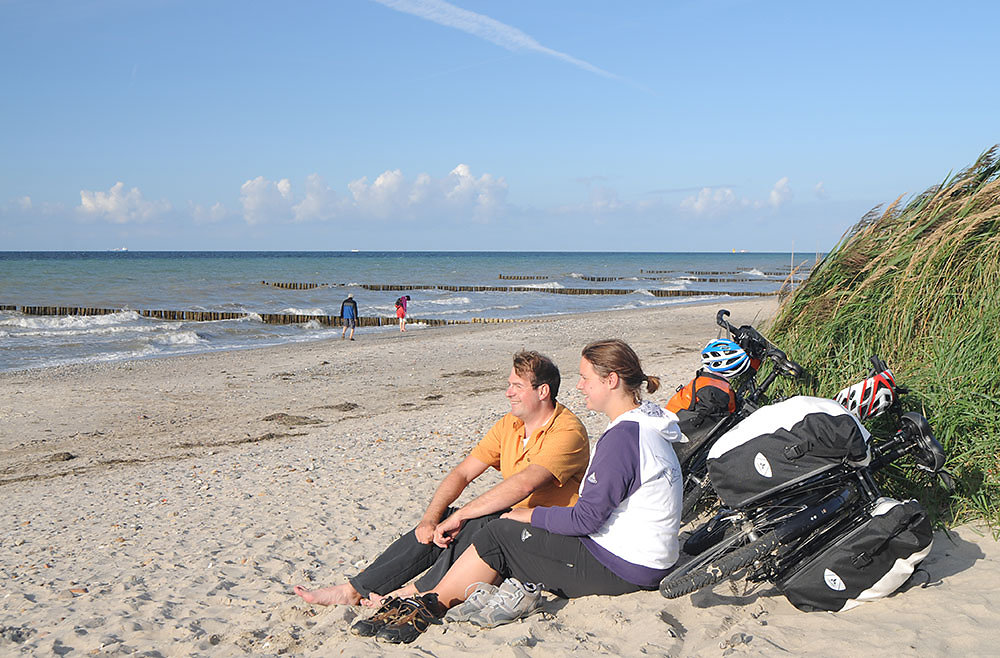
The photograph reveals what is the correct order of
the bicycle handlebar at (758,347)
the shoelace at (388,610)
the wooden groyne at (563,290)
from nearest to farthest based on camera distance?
1. the shoelace at (388,610)
2. the bicycle handlebar at (758,347)
3. the wooden groyne at (563,290)

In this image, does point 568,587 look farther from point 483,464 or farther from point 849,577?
point 849,577

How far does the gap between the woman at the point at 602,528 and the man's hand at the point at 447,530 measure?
184 millimetres

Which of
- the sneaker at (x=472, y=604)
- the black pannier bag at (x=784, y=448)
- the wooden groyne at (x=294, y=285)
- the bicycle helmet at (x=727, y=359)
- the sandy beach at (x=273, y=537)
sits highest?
the bicycle helmet at (x=727, y=359)

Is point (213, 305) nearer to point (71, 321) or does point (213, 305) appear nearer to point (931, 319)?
point (71, 321)

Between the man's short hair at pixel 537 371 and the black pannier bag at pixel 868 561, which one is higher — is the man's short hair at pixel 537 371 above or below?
above

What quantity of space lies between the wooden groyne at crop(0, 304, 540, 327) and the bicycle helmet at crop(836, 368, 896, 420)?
951 inches

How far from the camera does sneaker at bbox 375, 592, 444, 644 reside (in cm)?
397

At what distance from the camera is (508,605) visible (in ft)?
13.1

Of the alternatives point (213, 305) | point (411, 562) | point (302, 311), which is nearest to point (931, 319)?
point (411, 562)

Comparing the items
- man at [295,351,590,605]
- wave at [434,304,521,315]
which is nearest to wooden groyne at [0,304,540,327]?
wave at [434,304,521,315]

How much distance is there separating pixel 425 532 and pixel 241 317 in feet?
85.7

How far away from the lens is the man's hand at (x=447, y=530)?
174 inches

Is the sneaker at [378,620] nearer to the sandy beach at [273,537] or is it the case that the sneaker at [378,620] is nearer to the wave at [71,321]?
the sandy beach at [273,537]

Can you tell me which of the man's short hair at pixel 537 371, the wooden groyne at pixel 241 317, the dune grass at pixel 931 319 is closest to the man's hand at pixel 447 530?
the man's short hair at pixel 537 371
